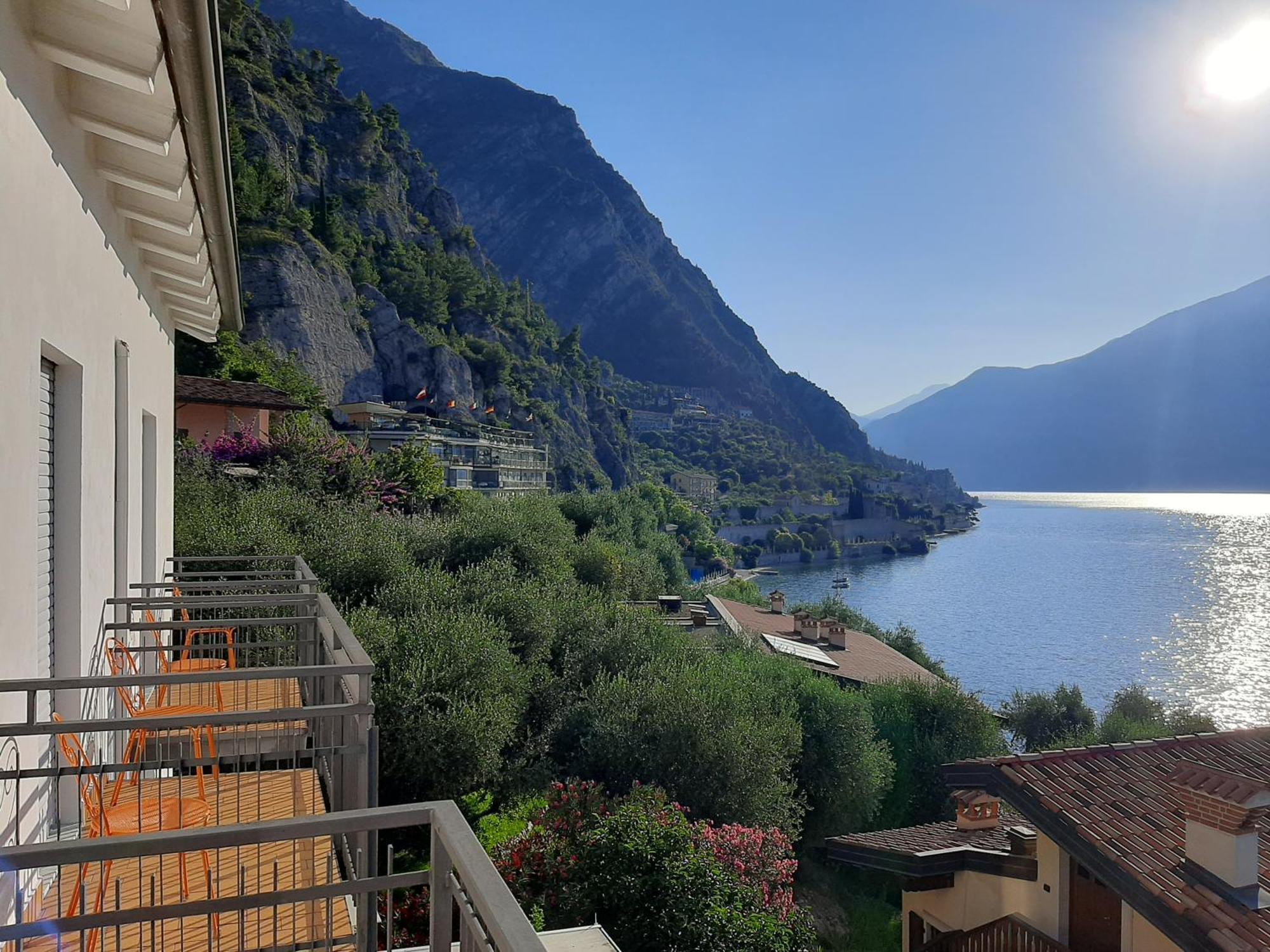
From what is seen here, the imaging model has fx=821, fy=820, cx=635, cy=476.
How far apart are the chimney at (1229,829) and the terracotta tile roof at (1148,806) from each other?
1.3 inches

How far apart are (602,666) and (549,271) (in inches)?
6399

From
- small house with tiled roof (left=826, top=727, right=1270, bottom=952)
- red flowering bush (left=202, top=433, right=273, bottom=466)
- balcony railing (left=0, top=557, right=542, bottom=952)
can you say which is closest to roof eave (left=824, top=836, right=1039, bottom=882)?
small house with tiled roof (left=826, top=727, right=1270, bottom=952)

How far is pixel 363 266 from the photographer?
5822 centimetres

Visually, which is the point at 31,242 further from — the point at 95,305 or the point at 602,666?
the point at 602,666

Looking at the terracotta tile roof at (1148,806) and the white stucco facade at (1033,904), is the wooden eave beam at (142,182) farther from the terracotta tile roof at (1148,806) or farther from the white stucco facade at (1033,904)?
the white stucco facade at (1033,904)

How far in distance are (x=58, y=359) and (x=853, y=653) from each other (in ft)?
105

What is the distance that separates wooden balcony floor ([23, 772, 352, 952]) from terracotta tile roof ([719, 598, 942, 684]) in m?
23.1

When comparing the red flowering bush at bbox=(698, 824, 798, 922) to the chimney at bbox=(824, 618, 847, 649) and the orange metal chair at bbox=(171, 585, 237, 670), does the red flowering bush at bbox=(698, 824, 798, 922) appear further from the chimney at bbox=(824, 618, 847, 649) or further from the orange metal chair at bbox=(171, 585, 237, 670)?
the chimney at bbox=(824, 618, 847, 649)

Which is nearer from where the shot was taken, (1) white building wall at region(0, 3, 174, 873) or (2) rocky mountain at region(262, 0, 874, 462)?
(1) white building wall at region(0, 3, 174, 873)

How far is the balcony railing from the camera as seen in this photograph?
1722mm

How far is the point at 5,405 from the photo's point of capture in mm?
3068

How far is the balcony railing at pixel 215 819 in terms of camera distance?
5.65 feet

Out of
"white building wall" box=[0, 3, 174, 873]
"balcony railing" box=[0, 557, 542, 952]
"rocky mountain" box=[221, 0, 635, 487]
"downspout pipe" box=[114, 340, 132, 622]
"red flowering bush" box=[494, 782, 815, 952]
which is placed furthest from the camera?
"rocky mountain" box=[221, 0, 635, 487]

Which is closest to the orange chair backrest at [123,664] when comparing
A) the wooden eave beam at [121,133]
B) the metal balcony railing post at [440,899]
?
the wooden eave beam at [121,133]
